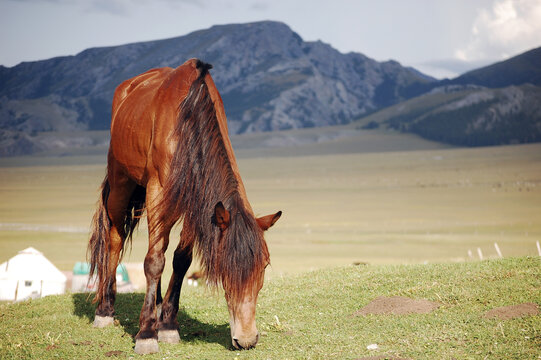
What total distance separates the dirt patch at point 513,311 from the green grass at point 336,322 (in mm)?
173

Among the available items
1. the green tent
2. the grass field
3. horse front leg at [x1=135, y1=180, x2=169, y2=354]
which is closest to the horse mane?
horse front leg at [x1=135, y1=180, x2=169, y2=354]

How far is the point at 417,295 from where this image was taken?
8.85 meters

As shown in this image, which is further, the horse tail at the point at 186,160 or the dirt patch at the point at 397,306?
the dirt patch at the point at 397,306

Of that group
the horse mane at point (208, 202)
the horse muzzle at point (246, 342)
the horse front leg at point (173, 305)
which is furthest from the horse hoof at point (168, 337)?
the horse muzzle at point (246, 342)

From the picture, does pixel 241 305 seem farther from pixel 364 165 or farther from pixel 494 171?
pixel 364 165

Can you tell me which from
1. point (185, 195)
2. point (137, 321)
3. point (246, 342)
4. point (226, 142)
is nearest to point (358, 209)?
point (137, 321)

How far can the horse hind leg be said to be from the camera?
347 inches

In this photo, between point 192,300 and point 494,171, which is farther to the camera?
point 494,171

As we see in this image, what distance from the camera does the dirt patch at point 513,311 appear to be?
7.20 meters

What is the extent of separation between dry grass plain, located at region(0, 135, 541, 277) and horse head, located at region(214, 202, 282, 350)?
10.8 feet

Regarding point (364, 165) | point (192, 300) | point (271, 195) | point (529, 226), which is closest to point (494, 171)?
point (364, 165)

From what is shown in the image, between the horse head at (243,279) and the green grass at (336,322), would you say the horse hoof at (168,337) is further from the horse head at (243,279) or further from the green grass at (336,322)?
the horse head at (243,279)

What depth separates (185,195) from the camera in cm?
696

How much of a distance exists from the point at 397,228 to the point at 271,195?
3835cm
